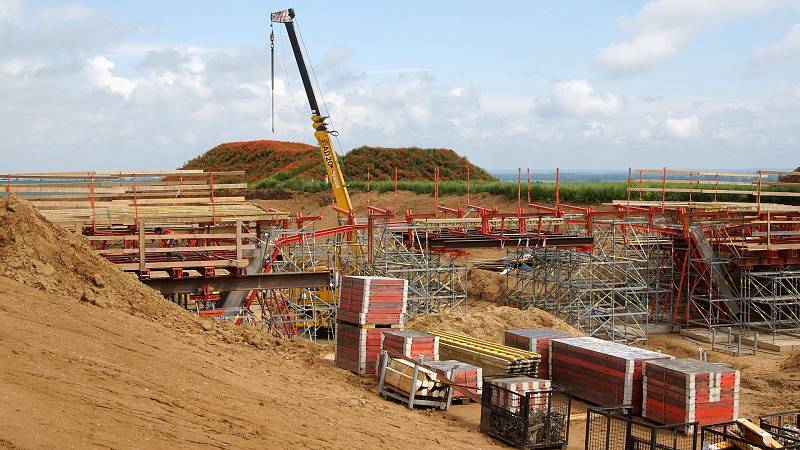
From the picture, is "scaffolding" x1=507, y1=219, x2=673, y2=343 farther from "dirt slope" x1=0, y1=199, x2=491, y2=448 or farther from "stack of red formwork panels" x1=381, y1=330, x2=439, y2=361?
"dirt slope" x1=0, y1=199, x2=491, y2=448

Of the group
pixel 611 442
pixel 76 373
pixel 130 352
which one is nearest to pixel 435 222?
pixel 611 442

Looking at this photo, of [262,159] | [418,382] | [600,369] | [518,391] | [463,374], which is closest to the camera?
[518,391]

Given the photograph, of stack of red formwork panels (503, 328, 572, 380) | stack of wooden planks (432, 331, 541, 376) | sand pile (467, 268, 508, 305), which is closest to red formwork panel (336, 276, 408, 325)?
stack of wooden planks (432, 331, 541, 376)

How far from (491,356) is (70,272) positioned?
7666 mm

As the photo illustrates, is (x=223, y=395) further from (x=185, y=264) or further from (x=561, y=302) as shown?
(x=561, y=302)

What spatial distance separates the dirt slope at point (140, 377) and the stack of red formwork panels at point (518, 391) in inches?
30.8

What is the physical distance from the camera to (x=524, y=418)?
43.0ft

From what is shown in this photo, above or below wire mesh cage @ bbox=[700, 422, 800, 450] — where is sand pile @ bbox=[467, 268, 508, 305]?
below

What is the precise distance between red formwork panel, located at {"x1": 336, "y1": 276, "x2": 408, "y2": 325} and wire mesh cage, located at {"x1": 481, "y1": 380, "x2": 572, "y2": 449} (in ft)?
12.3

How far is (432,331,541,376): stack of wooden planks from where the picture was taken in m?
15.5

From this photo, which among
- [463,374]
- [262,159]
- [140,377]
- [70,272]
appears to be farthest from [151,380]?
[262,159]

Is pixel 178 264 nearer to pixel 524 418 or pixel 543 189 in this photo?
pixel 524 418

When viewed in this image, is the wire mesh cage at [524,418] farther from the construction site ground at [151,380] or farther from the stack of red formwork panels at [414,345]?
the stack of red formwork panels at [414,345]

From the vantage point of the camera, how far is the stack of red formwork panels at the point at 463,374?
593 inches
